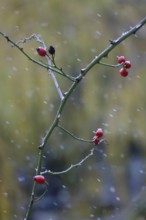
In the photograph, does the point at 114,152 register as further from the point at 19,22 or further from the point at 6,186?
the point at 19,22

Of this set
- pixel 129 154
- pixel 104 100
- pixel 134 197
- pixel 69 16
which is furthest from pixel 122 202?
pixel 69 16

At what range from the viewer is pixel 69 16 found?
12.6 ft

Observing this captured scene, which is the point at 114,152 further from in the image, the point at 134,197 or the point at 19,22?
the point at 19,22

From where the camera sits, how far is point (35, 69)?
359 centimetres

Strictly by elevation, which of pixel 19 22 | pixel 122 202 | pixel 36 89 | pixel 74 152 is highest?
pixel 19 22

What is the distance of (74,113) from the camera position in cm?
371

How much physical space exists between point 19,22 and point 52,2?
11.9 inches

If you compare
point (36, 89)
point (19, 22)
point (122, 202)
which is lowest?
point (122, 202)

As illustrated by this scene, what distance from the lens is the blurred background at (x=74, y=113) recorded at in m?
3.57

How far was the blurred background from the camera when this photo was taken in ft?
11.7

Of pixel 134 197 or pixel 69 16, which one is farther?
pixel 69 16

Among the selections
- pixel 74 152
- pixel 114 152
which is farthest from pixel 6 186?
pixel 114 152

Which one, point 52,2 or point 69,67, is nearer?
point 69,67

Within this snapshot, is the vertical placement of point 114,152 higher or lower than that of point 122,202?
higher
